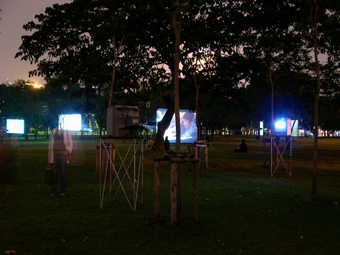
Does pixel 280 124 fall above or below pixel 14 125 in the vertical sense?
above

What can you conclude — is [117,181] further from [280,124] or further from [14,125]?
[14,125]

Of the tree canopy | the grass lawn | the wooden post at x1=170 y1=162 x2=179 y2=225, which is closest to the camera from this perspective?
the grass lawn

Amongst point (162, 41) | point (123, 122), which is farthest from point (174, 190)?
point (162, 41)

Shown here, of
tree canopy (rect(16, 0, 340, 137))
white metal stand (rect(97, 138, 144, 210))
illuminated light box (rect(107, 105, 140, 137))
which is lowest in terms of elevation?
white metal stand (rect(97, 138, 144, 210))

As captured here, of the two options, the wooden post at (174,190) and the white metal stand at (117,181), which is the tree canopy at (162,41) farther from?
the wooden post at (174,190)

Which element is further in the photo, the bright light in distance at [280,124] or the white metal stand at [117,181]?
the bright light in distance at [280,124]

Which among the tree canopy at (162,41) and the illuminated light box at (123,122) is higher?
the tree canopy at (162,41)

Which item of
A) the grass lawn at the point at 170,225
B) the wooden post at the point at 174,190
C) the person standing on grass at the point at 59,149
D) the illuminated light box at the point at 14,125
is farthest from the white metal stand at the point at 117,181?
the illuminated light box at the point at 14,125

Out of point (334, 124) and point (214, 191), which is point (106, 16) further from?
point (334, 124)

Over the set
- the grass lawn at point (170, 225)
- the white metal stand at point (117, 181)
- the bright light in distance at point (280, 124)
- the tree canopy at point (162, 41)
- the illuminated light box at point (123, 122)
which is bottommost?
the grass lawn at point (170, 225)

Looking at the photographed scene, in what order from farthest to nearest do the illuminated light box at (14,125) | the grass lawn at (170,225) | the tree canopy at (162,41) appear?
1. the illuminated light box at (14,125)
2. the tree canopy at (162,41)
3. the grass lawn at (170,225)

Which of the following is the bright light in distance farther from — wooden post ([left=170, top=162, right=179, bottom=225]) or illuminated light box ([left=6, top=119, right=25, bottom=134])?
illuminated light box ([left=6, top=119, right=25, bottom=134])

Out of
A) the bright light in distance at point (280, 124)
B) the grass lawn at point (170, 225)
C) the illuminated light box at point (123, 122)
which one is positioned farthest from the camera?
the bright light in distance at point (280, 124)

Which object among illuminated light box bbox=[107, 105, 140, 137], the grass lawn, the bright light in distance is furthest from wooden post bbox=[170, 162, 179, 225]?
the bright light in distance
